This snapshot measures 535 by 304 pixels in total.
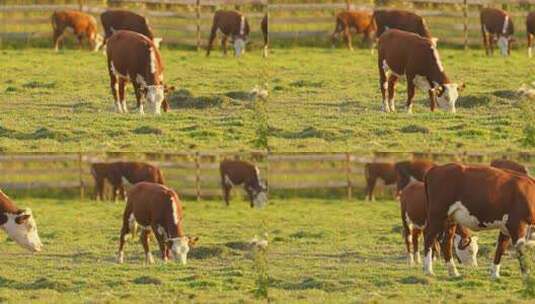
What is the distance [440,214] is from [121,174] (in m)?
7.60

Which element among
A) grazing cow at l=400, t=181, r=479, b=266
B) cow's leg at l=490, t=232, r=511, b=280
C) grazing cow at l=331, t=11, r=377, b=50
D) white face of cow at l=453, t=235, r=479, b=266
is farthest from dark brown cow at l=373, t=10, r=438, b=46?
cow's leg at l=490, t=232, r=511, b=280

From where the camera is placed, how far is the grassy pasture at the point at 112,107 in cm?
1814

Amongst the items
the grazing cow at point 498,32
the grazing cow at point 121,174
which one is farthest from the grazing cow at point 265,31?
the grazing cow at point 498,32

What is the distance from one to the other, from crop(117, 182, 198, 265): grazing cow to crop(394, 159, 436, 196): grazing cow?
445 cm

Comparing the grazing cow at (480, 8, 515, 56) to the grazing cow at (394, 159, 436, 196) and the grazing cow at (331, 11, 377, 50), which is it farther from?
the grazing cow at (394, 159, 436, 196)

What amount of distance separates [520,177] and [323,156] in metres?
7.57

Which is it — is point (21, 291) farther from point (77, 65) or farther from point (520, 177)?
point (77, 65)

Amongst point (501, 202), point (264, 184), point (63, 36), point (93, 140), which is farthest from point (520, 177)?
point (63, 36)

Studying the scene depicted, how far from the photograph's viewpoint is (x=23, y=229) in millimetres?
17969

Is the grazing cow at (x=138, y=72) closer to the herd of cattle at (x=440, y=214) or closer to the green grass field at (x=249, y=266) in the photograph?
the herd of cattle at (x=440, y=214)

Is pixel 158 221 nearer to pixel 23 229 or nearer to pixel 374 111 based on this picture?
pixel 23 229

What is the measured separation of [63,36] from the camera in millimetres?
26078

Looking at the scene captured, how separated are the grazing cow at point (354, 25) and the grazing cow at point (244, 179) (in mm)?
2440

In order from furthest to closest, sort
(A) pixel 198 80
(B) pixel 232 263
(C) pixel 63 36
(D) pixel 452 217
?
(C) pixel 63 36 → (A) pixel 198 80 → (B) pixel 232 263 → (D) pixel 452 217
